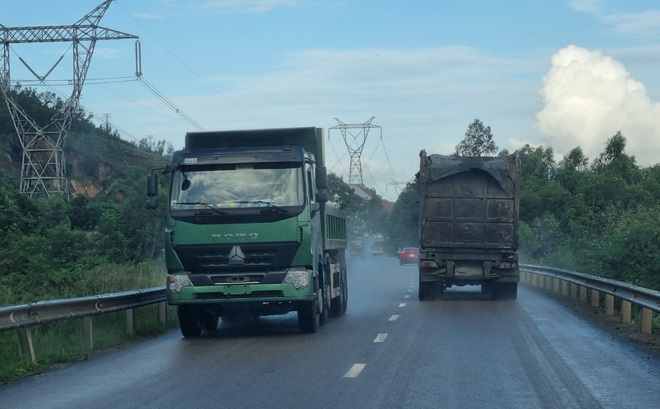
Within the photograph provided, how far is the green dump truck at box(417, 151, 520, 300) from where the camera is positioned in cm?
2416

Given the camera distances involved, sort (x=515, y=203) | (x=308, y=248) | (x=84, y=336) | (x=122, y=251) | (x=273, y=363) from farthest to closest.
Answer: (x=122, y=251) → (x=515, y=203) → (x=308, y=248) → (x=84, y=336) → (x=273, y=363)

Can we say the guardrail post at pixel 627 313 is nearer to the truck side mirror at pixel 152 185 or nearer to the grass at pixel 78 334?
the grass at pixel 78 334

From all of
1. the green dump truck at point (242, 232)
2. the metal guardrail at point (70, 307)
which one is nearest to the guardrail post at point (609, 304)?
the green dump truck at point (242, 232)

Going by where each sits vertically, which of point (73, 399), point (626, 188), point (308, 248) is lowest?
point (73, 399)

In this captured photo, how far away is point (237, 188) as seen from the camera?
613 inches

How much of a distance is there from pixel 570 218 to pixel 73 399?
56.5 meters

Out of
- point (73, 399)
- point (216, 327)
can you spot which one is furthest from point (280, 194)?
point (73, 399)

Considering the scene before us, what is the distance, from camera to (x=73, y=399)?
31.4 ft

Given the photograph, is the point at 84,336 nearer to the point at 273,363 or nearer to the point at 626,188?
the point at 273,363

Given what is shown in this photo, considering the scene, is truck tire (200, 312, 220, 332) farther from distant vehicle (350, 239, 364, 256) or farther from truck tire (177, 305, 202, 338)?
distant vehicle (350, 239, 364, 256)

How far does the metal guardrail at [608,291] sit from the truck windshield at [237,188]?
19.2 ft

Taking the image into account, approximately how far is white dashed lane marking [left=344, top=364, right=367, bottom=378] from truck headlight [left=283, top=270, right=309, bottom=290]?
368 centimetres

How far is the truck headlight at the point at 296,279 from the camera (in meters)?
15.3

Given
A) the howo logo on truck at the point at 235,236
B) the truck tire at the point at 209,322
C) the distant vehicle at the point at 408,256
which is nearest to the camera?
the howo logo on truck at the point at 235,236
